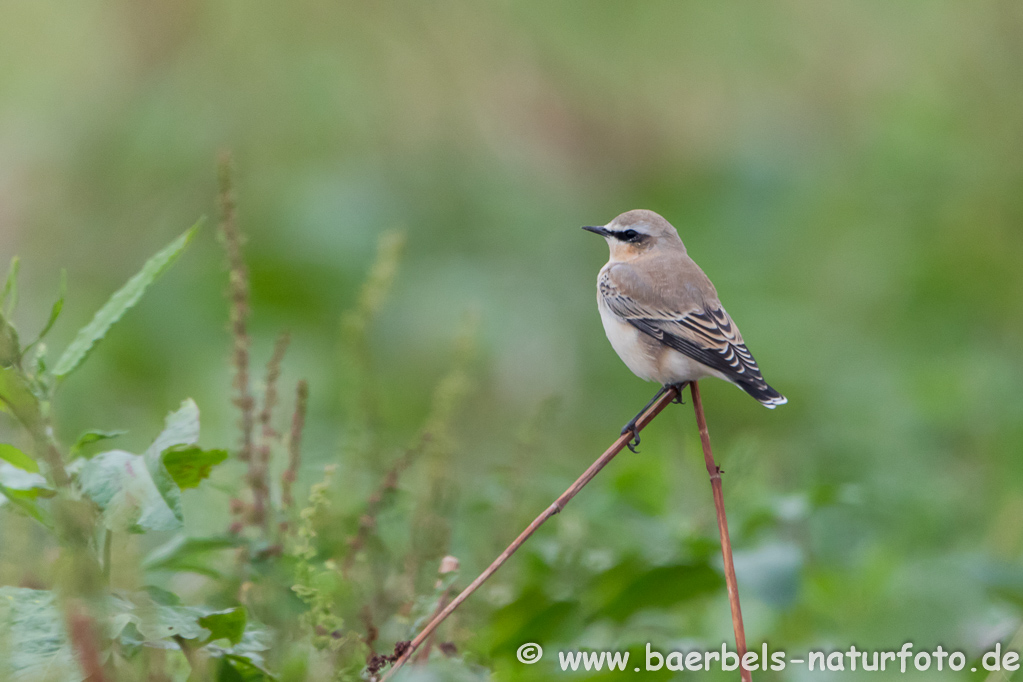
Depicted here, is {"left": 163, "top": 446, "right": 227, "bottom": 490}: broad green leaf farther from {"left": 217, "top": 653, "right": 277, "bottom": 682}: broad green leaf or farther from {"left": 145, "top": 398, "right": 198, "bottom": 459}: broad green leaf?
{"left": 217, "top": 653, "right": 277, "bottom": 682}: broad green leaf

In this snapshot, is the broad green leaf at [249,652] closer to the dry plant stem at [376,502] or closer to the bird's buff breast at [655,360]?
the dry plant stem at [376,502]

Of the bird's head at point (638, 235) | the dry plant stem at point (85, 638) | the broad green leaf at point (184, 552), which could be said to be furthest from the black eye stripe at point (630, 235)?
the dry plant stem at point (85, 638)

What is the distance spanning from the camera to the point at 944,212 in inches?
268

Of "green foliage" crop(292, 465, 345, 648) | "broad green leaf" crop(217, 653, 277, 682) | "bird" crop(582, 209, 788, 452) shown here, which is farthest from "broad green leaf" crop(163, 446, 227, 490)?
"bird" crop(582, 209, 788, 452)

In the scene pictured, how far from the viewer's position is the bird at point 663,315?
296 centimetres

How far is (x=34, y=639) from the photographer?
1343mm

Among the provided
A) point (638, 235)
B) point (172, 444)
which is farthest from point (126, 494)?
point (638, 235)

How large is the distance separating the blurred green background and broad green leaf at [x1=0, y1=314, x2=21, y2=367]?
41.4 inches

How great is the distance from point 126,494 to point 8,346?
9.9 inches

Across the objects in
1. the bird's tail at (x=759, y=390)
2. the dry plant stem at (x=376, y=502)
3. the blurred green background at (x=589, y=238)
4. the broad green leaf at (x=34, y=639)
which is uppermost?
the blurred green background at (x=589, y=238)

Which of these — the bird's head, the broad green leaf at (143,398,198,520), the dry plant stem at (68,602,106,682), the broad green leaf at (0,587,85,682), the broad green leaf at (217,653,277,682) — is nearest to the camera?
the dry plant stem at (68,602,106,682)

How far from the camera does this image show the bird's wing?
295 centimetres

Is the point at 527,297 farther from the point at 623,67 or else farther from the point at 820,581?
the point at 820,581

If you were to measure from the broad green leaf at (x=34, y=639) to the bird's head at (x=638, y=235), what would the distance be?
212cm
